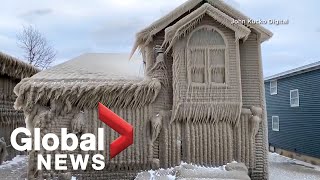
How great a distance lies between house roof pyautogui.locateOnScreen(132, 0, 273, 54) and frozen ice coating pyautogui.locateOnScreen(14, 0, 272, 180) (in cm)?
3

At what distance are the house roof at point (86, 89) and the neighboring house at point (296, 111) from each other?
30.5ft

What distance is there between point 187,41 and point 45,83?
3.66 meters

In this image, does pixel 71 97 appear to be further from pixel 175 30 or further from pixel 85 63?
pixel 175 30

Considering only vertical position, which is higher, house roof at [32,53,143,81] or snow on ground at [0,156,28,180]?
house roof at [32,53,143,81]

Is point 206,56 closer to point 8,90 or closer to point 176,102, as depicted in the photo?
point 176,102

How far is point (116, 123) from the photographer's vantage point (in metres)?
8.47

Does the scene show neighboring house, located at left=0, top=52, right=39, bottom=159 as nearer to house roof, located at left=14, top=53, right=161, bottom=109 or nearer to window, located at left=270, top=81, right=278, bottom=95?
house roof, located at left=14, top=53, right=161, bottom=109

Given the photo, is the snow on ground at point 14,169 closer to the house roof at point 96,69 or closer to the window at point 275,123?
the house roof at point 96,69

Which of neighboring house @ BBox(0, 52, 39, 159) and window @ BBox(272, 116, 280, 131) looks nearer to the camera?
neighboring house @ BBox(0, 52, 39, 159)

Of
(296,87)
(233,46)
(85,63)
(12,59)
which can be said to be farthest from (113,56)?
(296,87)

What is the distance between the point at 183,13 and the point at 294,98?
9.94 m

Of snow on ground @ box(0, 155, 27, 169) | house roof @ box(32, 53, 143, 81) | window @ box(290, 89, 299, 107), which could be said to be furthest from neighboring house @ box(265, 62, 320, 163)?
snow on ground @ box(0, 155, 27, 169)

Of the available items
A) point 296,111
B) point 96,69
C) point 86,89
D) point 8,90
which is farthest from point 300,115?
point 8,90

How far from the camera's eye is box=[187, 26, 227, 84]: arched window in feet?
28.1
